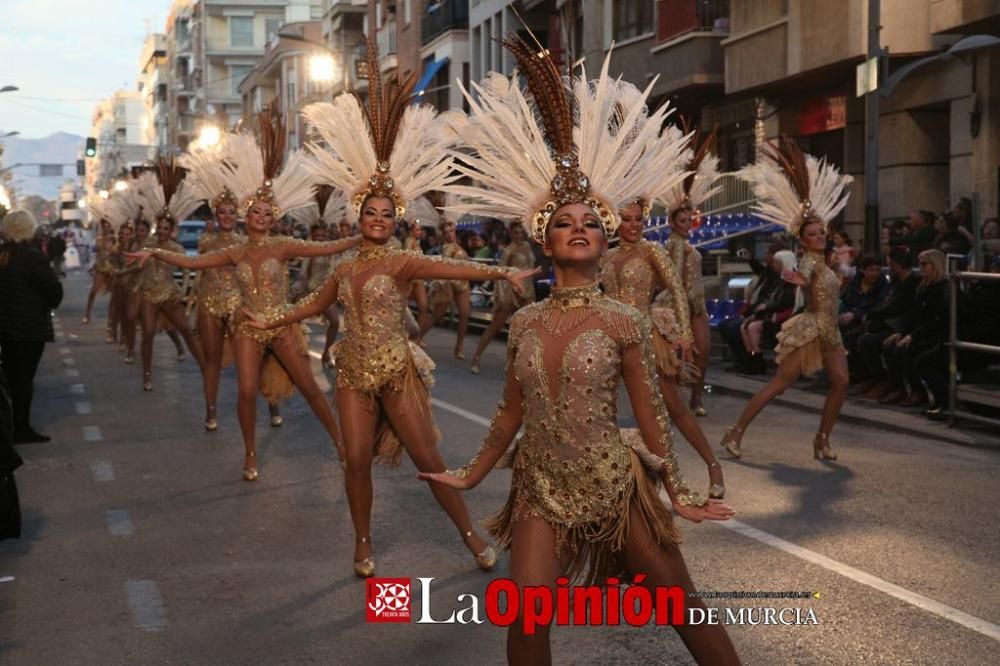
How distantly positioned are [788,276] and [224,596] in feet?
16.6

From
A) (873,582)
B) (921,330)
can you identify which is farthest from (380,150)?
(921,330)

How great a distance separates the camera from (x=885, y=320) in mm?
14742

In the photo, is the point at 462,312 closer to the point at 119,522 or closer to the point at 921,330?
the point at 921,330

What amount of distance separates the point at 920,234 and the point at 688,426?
996 cm

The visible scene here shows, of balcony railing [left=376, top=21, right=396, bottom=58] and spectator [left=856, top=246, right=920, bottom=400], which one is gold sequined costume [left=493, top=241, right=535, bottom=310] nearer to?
spectator [left=856, top=246, right=920, bottom=400]

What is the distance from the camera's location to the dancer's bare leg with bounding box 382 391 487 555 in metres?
7.47

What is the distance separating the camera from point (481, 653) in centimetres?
607

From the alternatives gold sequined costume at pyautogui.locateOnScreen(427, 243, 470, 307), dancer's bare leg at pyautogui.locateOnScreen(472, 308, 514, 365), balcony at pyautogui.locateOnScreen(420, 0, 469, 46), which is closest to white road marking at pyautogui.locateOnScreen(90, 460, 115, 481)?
dancer's bare leg at pyautogui.locateOnScreen(472, 308, 514, 365)

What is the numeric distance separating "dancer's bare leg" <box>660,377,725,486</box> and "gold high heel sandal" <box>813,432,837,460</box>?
1.64 m

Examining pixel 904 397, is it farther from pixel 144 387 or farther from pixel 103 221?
pixel 103 221

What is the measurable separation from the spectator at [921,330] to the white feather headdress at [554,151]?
8602 mm

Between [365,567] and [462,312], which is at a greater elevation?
[462,312]

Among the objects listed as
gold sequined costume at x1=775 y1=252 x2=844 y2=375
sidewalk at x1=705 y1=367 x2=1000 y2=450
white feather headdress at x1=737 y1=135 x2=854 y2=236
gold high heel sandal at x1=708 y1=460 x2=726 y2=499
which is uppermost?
white feather headdress at x1=737 y1=135 x2=854 y2=236

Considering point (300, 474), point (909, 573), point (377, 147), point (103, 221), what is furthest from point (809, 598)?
point (103, 221)
